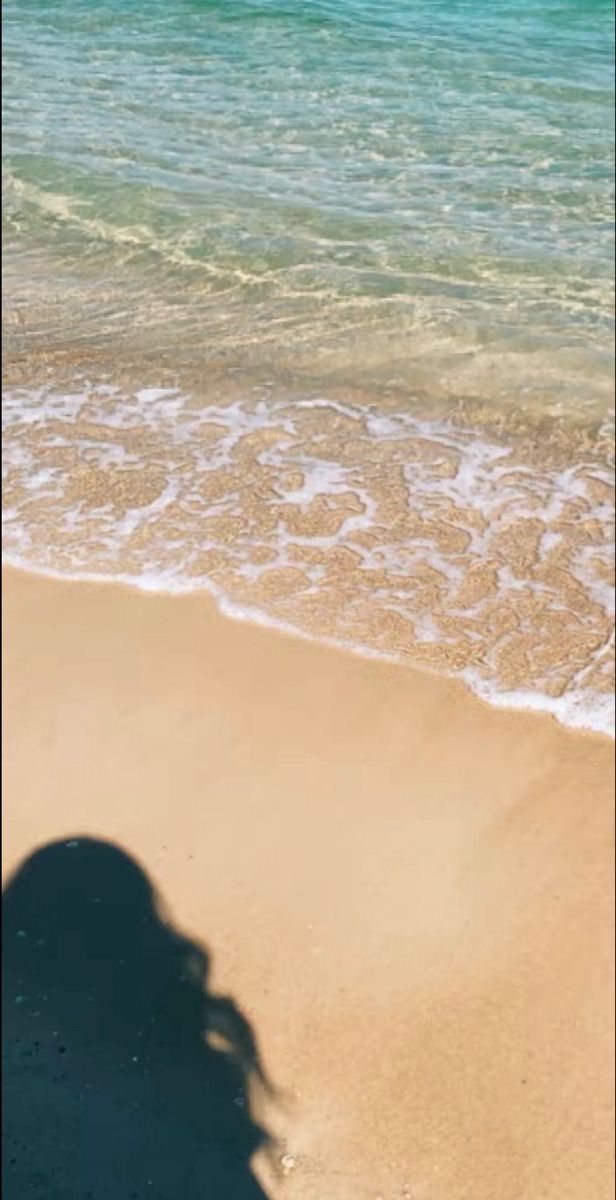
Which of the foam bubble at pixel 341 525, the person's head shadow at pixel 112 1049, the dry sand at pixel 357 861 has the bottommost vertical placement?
the person's head shadow at pixel 112 1049

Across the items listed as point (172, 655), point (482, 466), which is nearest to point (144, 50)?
point (482, 466)

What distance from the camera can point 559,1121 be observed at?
148 inches

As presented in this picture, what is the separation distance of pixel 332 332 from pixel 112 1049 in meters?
6.09

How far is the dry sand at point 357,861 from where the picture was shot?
3.75 m

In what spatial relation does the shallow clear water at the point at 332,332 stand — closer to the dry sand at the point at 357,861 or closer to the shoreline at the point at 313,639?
the shoreline at the point at 313,639

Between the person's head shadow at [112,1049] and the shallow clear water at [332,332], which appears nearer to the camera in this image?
the person's head shadow at [112,1049]

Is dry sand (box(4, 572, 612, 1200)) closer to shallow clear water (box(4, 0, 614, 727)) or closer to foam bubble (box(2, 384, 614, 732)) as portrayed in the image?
foam bubble (box(2, 384, 614, 732))

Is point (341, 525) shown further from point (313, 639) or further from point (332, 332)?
point (332, 332)

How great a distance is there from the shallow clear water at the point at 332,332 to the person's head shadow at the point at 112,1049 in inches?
74.7

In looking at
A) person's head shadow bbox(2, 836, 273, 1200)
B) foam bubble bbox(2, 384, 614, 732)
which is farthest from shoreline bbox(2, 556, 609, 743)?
person's head shadow bbox(2, 836, 273, 1200)

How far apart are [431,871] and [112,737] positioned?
5.08 ft

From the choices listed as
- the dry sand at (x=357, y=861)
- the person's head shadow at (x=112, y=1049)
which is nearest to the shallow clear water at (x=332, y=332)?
the dry sand at (x=357, y=861)

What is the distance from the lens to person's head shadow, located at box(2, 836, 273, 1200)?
3613 millimetres

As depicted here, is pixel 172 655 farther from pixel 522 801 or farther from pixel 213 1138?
pixel 213 1138
